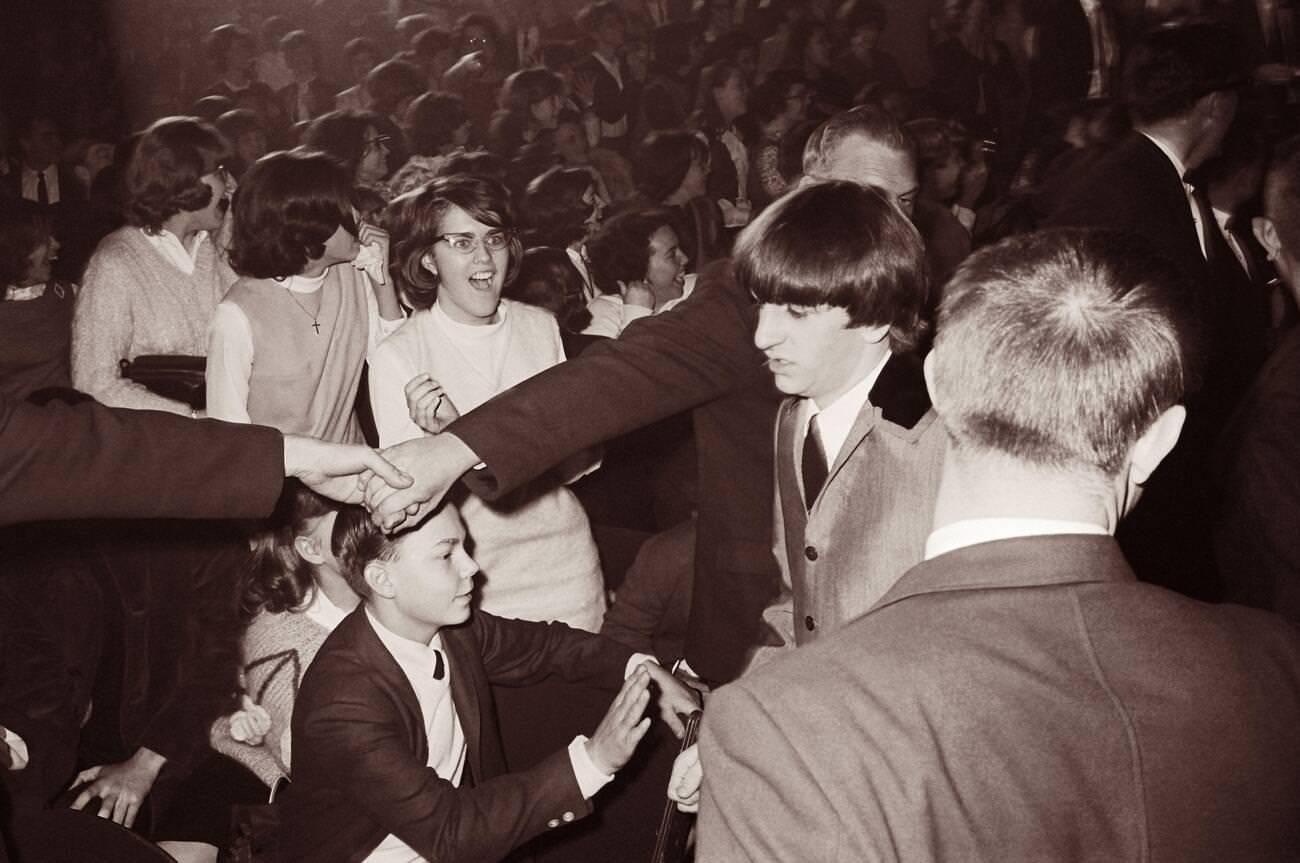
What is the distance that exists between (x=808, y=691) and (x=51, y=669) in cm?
238

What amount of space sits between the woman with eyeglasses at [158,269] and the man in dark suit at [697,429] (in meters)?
1.70

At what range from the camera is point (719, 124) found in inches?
303

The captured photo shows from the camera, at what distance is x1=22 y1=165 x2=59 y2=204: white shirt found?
6793 mm

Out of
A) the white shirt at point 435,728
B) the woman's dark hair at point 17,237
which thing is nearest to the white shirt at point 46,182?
the woman's dark hair at point 17,237

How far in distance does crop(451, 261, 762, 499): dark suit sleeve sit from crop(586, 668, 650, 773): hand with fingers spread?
0.43 metres

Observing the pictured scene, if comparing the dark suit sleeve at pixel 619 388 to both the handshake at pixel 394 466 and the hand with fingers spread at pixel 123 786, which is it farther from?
the hand with fingers spread at pixel 123 786

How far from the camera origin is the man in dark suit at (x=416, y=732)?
228cm

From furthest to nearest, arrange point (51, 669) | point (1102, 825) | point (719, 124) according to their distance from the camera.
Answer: point (719, 124), point (51, 669), point (1102, 825)

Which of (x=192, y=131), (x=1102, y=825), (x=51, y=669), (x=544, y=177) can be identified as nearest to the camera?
(x=1102, y=825)

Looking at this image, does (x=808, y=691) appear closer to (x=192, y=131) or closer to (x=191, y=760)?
(x=191, y=760)

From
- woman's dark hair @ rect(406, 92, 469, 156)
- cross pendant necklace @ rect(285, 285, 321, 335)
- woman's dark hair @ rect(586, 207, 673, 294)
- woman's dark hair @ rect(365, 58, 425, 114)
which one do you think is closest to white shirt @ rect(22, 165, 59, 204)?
woman's dark hair @ rect(365, 58, 425, 114)

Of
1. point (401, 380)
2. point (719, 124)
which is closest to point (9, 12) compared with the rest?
point (719, 124)

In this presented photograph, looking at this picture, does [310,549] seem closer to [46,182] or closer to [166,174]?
[166,174]

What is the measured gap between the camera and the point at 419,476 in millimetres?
2348
